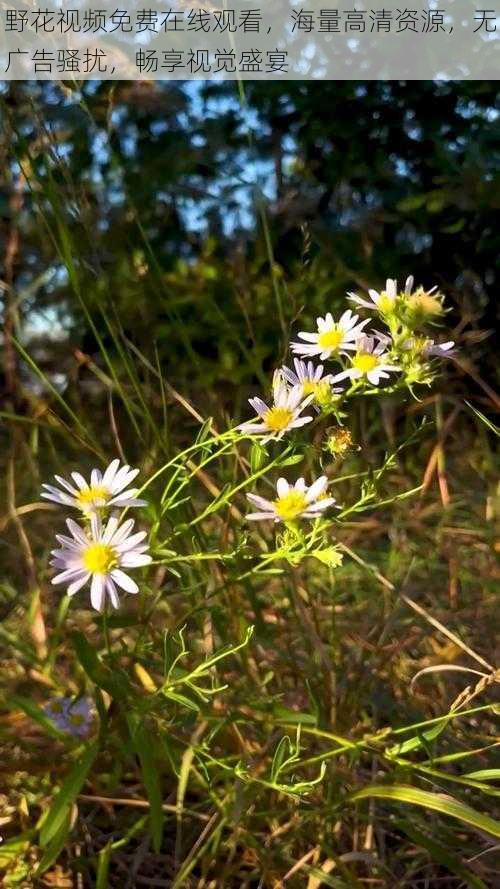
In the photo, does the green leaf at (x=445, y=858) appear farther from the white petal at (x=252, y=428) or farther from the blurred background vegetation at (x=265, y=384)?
the white petal at (x=252, y=428)

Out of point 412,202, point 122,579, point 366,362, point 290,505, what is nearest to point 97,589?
point 122,579

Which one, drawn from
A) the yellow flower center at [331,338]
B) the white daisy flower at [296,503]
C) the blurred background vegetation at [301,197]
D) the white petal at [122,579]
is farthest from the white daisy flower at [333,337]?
the blurred background vegetation at [301,197]

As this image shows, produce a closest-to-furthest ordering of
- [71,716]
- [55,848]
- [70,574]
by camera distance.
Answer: [70,574] → [55,848] → [71,716]

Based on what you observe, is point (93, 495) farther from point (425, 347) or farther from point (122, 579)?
point (425, 347)

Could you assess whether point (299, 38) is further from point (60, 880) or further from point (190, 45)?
point (60, 880)

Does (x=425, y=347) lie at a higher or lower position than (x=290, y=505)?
higher

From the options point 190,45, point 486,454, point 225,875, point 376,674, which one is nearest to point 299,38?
point 190,45
